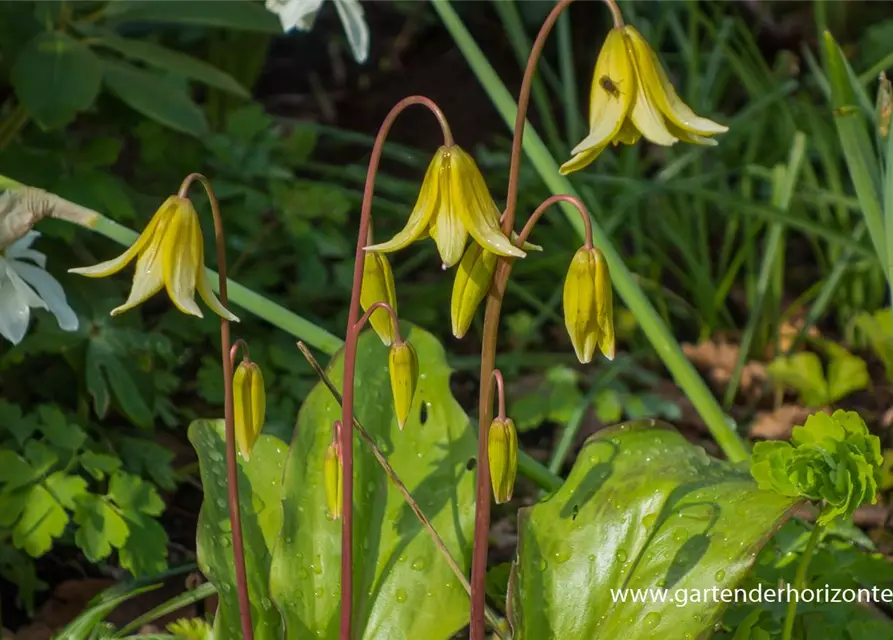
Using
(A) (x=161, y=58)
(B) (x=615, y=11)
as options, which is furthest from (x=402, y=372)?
(A) (x=161, y=58)

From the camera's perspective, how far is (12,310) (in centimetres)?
133

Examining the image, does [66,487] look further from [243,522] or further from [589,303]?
[589,303]

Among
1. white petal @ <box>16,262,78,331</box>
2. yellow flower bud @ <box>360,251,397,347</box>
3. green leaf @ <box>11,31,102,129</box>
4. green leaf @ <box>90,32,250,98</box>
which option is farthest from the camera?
green leaf @ <box>90,32,250,98</box>

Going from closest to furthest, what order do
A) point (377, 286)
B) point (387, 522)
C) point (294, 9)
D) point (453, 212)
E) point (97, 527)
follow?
point (453, 212) → point (377, 286) → point (387, 522) → point (97, 527) → point (294, 9)

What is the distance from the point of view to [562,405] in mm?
1991

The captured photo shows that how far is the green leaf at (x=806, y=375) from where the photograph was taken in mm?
2072

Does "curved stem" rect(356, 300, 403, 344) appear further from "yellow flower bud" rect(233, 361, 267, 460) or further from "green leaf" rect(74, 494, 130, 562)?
"green leaf" rect(74, 494, 130, 562)

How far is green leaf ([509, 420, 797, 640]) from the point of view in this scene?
114 cm

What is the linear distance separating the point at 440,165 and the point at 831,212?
1984 millimetres

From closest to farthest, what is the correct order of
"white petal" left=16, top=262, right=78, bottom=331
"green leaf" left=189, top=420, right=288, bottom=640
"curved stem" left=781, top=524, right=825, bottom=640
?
1. "curved stem" left=781, top=524, right=825, bottom=640
2. "green leaf" left=189, top=420, right=288, bottom=640
3. "white petal" left=16, top=262, right=78, bottom=331

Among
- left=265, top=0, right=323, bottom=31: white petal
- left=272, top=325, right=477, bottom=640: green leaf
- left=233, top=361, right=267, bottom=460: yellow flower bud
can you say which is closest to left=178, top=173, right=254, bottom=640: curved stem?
left=233, top=361, right=267, bottom=460: yellow flower bud

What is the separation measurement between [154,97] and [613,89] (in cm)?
102

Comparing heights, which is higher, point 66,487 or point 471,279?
point 471,279

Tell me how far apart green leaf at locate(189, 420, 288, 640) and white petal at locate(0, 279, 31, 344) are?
0.89ft
